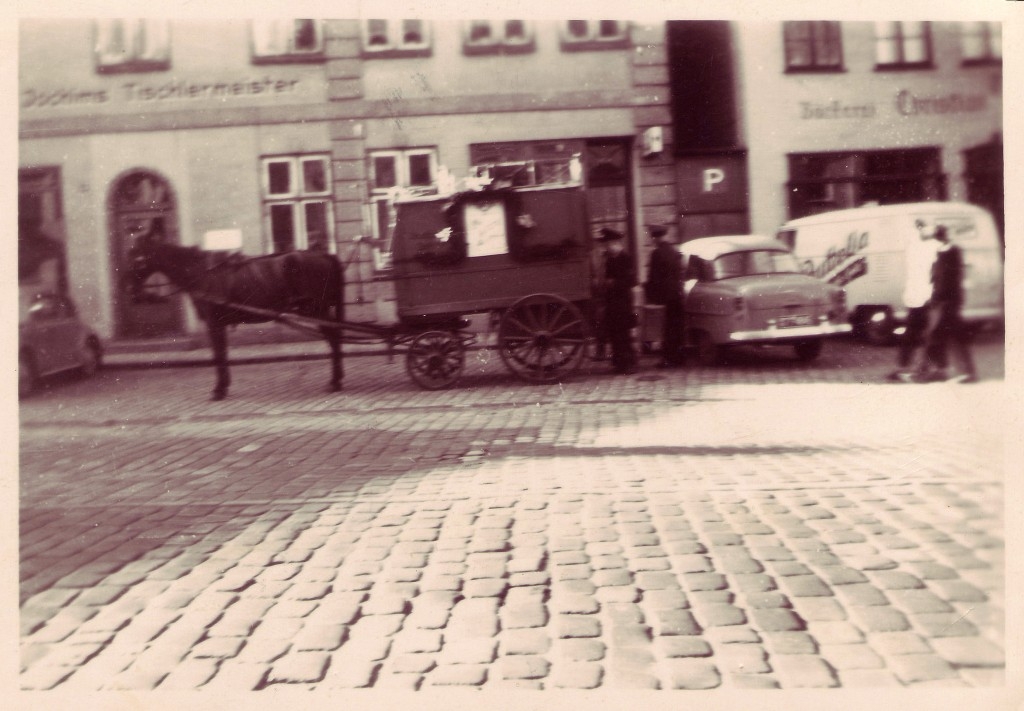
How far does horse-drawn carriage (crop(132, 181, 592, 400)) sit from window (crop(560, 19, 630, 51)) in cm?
60

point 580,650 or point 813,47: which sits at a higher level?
point 813,47

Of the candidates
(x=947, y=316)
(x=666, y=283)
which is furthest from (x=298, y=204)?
(x=947, y=316)

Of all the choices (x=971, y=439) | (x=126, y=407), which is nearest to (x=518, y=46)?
(x=126, y=407)

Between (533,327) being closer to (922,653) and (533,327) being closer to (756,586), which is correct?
(756,586)

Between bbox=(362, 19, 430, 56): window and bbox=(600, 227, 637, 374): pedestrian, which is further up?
bbox=(362, 19, 430, 56): window

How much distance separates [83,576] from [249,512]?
2.18 feet

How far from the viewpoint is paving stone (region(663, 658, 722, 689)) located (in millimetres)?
2525

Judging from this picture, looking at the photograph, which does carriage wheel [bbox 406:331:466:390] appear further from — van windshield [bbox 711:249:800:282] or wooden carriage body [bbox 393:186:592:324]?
van windshield [bbox 711:249:800:282]

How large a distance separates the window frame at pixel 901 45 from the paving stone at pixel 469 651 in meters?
2.77

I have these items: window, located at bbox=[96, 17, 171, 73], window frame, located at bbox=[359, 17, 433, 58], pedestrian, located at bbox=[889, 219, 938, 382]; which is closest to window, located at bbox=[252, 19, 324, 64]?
window frame, located at bbox=[359, 17, 433, 58]

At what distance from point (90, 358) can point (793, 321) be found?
2974 millimetres

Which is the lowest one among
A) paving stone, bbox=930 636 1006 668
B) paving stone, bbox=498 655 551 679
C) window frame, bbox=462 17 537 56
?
paving stone, bbox=930 636 1006 668

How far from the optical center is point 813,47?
11.3ft

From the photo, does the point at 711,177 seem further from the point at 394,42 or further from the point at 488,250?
the point at 394,42
